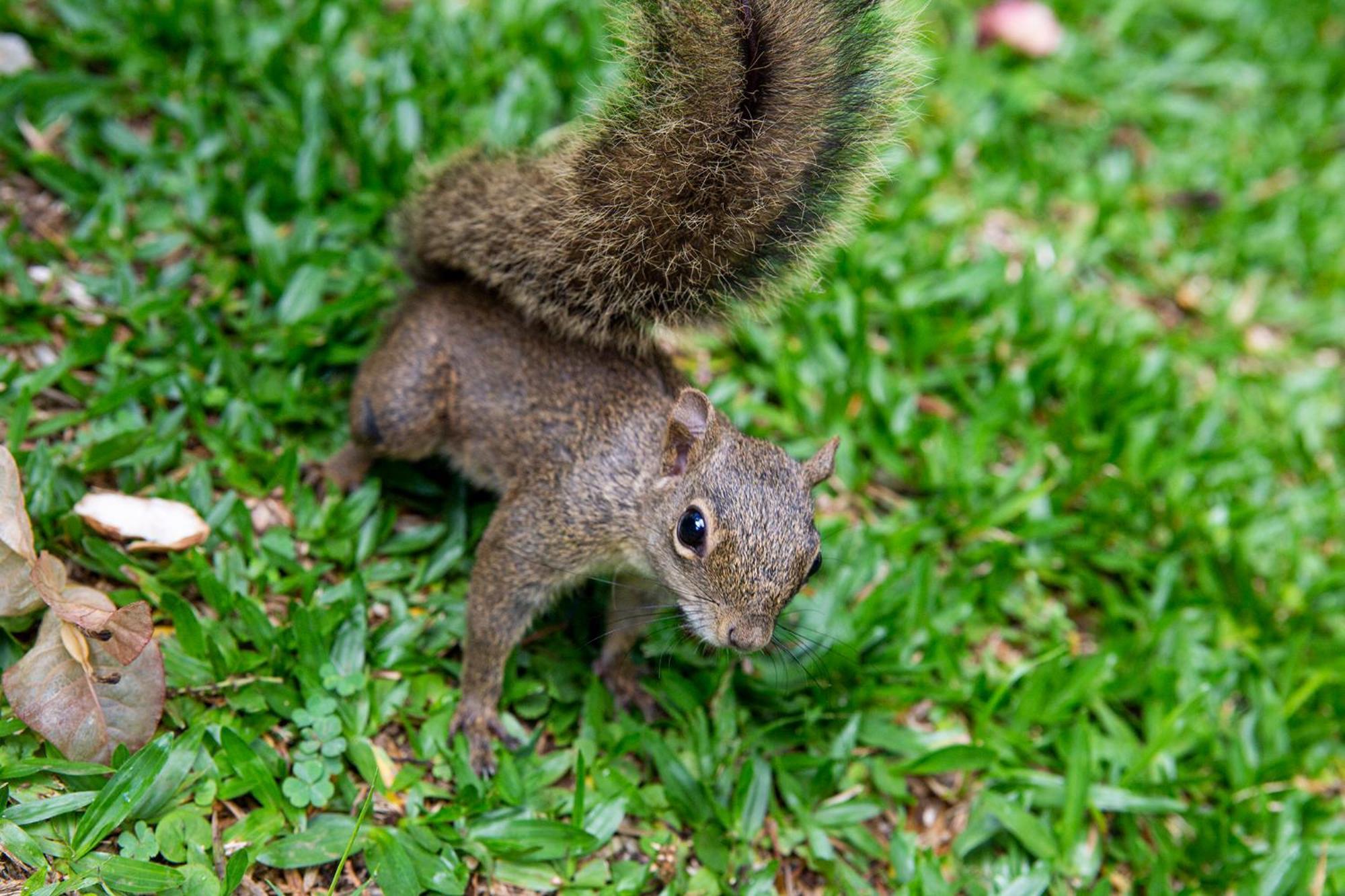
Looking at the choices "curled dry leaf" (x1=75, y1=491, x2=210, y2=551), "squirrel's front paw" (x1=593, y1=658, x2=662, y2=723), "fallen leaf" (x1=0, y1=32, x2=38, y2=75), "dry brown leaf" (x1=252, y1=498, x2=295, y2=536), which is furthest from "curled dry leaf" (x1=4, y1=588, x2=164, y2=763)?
"fallen leaf" (x1=0, y1=32, x2=38, y2=75)

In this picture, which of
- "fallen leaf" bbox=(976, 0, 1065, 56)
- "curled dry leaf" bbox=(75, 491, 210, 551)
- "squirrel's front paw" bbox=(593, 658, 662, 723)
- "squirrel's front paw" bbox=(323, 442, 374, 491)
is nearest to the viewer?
"curled dry leaf" bbox=(75, 491, 210, 551)

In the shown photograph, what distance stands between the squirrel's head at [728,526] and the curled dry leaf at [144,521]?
1.42 m

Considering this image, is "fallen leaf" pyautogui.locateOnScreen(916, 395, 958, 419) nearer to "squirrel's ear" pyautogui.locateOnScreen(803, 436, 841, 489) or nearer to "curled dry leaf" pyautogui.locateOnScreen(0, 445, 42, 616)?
"squirrel's ear" pyautogui.locateOnScreen(803, 436, 841, 489)

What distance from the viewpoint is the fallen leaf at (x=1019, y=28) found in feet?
19.8

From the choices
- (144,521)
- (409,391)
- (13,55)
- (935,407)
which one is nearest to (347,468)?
(409,391)

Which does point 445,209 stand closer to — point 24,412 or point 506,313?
point 506,313

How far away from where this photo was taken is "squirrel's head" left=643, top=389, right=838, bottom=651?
2.84 meters

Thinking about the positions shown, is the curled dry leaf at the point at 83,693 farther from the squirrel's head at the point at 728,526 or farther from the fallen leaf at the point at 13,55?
the fallen leaf at the point at 13,55

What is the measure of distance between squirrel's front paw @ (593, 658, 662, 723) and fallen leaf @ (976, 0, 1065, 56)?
168 inches

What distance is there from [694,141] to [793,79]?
295 mm

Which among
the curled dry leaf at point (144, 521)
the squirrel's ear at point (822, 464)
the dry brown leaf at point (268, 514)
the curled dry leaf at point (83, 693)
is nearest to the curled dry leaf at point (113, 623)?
the curled dry leaf at point (83, 693)

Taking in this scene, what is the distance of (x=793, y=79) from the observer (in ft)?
9.39

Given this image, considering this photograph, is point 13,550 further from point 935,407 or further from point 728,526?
point 935,407

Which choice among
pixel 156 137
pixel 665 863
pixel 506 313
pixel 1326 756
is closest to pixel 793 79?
pixel 506 313
